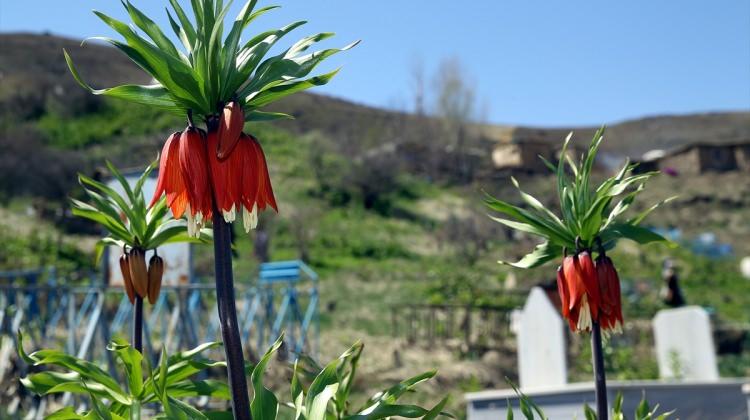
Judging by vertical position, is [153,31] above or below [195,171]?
above

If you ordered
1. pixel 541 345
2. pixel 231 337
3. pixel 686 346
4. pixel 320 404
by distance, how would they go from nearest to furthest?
pixel 231 337, pixel 320 404, pixel 541 345, pixel 686 346

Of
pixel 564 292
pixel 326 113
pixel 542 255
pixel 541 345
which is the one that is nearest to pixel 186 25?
pixel 542 255

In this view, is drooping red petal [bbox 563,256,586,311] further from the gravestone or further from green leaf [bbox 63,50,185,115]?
the gravestone

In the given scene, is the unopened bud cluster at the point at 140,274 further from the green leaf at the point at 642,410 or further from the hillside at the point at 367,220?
the hillside at the point at 367,220

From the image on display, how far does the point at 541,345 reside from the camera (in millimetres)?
7828

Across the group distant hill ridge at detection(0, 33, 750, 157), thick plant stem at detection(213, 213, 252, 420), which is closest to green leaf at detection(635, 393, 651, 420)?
thick plant stem at detection(213, 213, 252, 420)

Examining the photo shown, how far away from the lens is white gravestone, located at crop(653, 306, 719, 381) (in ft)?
29.5

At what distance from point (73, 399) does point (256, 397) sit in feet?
14.8

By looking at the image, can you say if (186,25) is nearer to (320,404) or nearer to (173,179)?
(173,179)

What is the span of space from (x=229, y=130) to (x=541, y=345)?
251 inches

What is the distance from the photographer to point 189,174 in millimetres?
1946

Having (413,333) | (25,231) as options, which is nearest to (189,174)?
(413,333)

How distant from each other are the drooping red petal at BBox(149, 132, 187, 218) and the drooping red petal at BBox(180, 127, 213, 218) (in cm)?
2

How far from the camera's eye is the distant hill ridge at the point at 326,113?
139 feet
